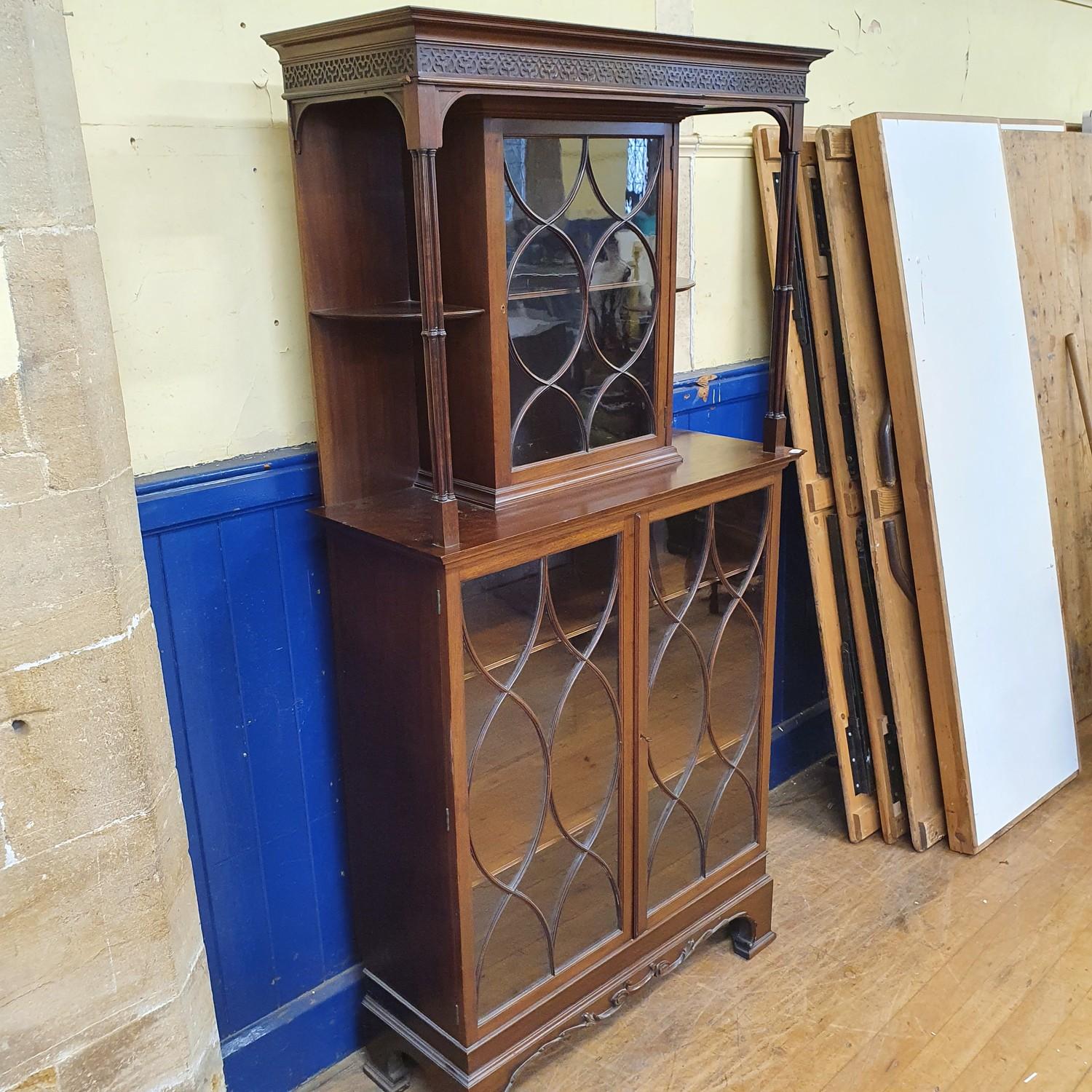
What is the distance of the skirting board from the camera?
2.63 metres

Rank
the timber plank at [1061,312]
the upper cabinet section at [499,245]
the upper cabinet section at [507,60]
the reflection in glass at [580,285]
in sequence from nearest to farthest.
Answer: the upper cabinet section at [507,60]
the upper cabinet section at [499,245]
the reflection in glass at [580,285]
the timber plank at [1061,312]

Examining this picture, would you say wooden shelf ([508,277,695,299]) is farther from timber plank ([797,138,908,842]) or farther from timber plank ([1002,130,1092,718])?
timber plank ([1002,130,1092,718])

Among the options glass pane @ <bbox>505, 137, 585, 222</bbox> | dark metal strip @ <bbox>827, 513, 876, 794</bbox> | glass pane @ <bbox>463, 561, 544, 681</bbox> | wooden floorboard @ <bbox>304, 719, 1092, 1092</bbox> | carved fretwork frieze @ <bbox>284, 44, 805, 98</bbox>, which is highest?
carved fretwork frieze @ <bbox>284, 44, 805, 98</bbox>

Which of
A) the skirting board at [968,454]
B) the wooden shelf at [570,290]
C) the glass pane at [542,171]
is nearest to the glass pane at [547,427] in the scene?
the wooden shelf at [570,290]

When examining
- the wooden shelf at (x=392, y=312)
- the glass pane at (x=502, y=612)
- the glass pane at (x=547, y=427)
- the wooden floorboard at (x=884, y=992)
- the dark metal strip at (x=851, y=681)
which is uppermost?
the wooden shelf at (x=392, y=312)

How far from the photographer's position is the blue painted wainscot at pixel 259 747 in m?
1.81

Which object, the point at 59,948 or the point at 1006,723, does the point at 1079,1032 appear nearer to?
the point at 1006,723

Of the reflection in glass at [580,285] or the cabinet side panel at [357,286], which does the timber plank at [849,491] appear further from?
the cabinet side panel at [357,286]

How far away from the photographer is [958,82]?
3320 mm

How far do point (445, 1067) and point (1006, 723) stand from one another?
1.78m

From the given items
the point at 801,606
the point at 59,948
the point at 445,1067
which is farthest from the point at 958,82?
the point at 59,948

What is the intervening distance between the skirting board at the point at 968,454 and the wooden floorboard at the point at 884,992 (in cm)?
22

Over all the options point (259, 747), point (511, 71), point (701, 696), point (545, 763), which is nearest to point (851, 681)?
point (701, 696)

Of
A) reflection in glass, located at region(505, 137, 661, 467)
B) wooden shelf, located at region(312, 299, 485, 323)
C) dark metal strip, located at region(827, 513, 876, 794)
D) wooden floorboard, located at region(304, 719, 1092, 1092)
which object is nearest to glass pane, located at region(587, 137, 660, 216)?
reflection in glass, located at region(505, 137, 661, 467)
